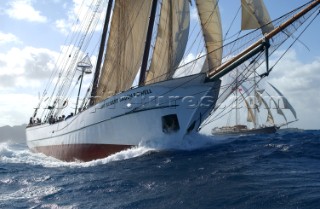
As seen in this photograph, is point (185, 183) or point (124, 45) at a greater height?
point (124, 45)

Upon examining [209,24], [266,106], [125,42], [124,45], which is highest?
[125,42]

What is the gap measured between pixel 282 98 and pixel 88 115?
198 feet

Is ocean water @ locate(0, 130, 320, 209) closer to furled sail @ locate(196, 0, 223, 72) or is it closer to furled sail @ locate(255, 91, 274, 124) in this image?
furled sail @ locate(196, 0, 223, 72)

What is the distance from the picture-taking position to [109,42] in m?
29.0

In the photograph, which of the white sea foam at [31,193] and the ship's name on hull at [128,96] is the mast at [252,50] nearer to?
the ship's name on hull at [128,96]

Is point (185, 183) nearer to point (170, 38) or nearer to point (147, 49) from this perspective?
point (147, 49)

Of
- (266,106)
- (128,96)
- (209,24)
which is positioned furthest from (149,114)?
(266,106)

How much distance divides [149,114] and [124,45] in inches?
363

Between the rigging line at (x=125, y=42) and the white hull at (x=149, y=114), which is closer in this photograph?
the white hull at (x=149, y=114)

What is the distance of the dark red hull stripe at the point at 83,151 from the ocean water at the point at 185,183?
2718 mm

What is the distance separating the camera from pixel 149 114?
19.8m

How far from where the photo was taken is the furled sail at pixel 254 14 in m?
18.5

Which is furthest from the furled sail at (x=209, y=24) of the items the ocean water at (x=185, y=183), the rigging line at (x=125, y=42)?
the ocean water at (x=185, y=183)

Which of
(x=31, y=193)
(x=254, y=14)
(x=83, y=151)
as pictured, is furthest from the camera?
(x=83, y=151)
